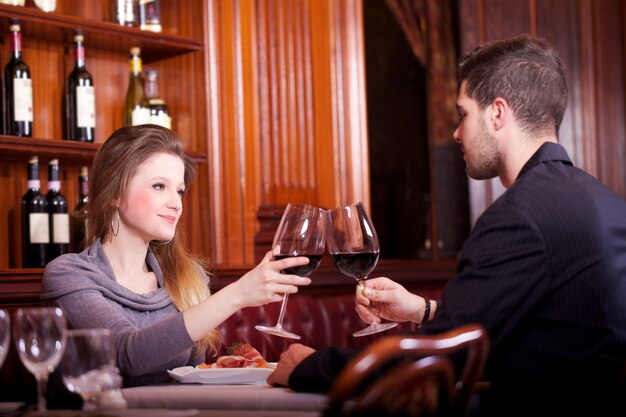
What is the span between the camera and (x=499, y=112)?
85.5 inches

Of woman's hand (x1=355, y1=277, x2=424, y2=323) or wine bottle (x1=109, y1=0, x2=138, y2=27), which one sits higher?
wine bottle (x1=109, y1=0, x2=138, y2=27)

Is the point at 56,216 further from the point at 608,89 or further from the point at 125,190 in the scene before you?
the point at 608,89

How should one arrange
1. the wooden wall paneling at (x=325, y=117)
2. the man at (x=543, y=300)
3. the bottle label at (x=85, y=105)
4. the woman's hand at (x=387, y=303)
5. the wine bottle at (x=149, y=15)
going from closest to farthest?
the man at (x=543, y=300) → the woman's hand at (x=387, y=303) → the bottle label at (x=85, y=105) → the wine bottle at (x=149, y=15) → the wooden wall paneling at (x=325, y=117)

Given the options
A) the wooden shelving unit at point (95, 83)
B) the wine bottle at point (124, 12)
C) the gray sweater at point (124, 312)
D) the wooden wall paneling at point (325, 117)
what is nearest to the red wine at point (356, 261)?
the gray sweater at point (124, 312)

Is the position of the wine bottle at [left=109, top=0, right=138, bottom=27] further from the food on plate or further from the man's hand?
the man's hand

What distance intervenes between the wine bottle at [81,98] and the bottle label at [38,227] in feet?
1.12

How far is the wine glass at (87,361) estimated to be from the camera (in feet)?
4.79

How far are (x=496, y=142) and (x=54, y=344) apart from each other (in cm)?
112

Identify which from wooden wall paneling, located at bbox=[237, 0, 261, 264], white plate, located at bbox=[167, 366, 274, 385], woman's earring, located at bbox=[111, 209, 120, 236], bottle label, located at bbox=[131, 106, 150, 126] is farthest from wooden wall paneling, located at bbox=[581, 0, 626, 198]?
white plate, located at bbox=[167, 366, 274, 385]

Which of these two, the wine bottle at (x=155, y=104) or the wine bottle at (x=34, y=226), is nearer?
the wine bottle at (x=34, y=226)

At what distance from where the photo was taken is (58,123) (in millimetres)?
3637

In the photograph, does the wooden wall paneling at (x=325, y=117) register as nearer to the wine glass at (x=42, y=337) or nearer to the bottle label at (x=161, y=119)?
the bottle label at (x=161, y=119)

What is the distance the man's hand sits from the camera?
1.82 m

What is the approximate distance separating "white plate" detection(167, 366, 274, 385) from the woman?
16 cm
